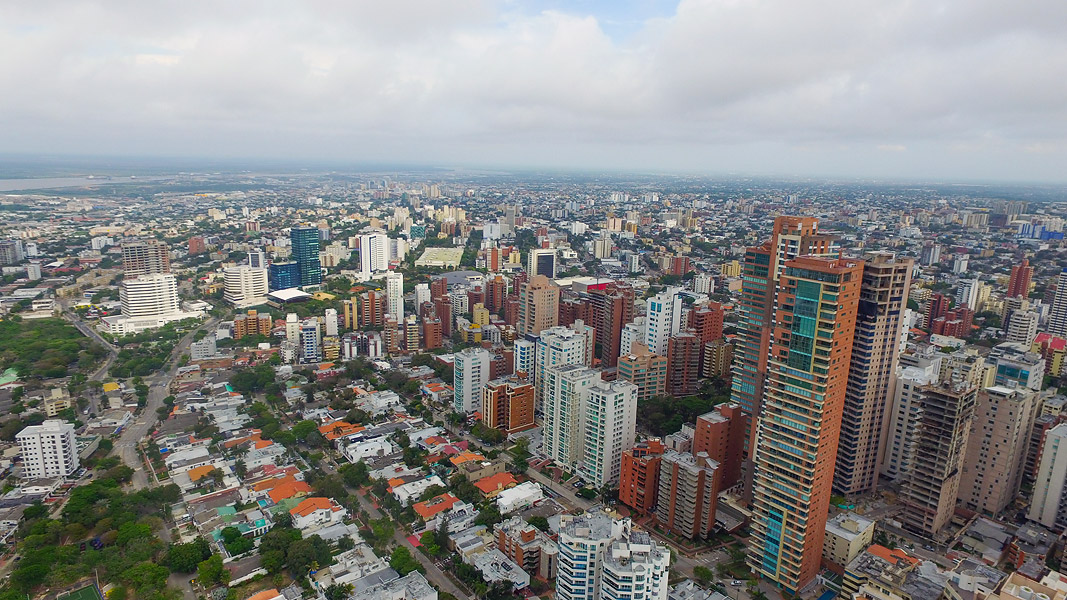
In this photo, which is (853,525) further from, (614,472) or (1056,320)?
(1056,320)

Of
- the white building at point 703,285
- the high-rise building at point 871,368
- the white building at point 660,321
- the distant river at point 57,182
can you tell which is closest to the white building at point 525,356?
the white building at point 660,321

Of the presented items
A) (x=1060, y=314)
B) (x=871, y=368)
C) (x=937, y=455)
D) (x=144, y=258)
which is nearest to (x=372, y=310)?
(x=144, y=258)

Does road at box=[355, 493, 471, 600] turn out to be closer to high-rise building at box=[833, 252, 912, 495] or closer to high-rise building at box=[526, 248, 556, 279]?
high-rise building at box=[833, 252, 912, 495]

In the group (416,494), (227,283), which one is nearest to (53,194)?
(227,283)

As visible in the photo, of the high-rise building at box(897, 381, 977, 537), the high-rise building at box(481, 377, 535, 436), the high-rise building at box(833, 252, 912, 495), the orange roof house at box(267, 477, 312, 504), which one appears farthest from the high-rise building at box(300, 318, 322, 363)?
the high-rise building at box(897, 381, 977, 537)

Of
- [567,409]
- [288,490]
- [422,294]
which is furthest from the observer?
[422,294]

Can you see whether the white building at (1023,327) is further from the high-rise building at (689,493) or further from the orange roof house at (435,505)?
the orange roof house at (435,505)

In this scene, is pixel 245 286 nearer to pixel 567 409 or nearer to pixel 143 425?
pixel 143 425
